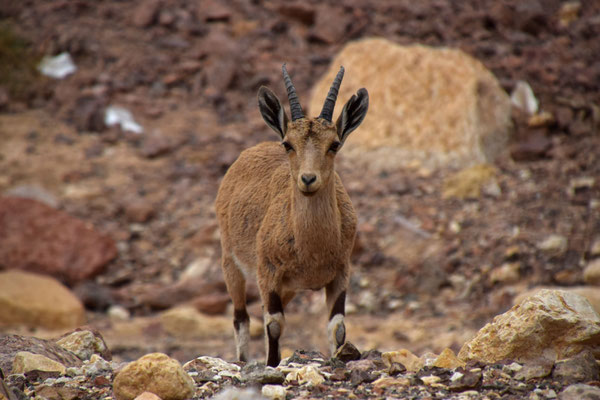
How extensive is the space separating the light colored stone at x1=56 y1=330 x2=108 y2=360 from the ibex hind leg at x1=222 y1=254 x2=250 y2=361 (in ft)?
5.33

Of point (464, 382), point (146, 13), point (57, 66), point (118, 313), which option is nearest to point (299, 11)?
point (146, 13)

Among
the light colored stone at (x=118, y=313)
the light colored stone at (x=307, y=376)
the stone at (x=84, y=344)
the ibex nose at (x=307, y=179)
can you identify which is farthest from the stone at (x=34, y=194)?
the light colored stone at (x=307, y=376)

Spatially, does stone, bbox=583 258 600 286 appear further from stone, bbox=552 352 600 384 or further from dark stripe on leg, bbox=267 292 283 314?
dark stripe on leg, bbox=267 292 283 314

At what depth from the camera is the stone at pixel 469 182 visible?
15.9 m

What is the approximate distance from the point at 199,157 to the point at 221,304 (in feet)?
20.2

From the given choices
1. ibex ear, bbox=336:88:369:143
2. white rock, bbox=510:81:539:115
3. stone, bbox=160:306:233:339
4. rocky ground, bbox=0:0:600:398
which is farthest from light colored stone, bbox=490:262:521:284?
ibex ear, bbox=336:88:369:143

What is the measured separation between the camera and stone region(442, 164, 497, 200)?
52.0 ft

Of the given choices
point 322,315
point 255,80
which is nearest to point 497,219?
point 322,315

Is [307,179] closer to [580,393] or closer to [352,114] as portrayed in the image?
[352,114]

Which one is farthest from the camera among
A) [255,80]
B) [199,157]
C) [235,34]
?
[235,34]

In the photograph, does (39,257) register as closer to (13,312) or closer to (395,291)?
(13,312)

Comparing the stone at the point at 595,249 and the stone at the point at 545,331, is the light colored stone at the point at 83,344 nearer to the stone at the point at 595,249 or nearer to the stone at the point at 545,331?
the stone at the point at 545,331

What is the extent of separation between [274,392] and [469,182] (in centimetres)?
1112

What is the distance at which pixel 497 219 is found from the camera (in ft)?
49.1
